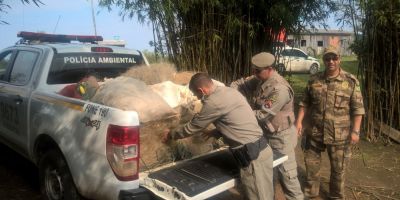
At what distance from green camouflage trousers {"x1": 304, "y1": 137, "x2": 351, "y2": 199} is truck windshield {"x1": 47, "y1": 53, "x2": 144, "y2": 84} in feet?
7.22

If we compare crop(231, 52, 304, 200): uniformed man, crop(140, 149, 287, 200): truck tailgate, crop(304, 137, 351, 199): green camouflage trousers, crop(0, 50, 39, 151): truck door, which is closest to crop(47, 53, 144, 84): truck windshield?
crop(0, 50, 39, 151): truck door

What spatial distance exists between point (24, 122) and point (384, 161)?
4.70m

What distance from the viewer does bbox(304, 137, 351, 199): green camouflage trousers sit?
4.16m

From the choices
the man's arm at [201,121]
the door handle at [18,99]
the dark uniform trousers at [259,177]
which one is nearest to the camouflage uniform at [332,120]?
the dark uniform trousers at [259,177]

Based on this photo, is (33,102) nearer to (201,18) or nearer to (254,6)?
(201,18)

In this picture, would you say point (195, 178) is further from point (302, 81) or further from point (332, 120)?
point (302, 81)

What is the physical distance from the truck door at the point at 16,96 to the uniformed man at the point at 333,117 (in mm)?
2731

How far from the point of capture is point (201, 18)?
19.8 ft

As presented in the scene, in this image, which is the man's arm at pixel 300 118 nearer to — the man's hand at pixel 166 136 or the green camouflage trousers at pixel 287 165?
the green camouflage trousers at pixel 287 165

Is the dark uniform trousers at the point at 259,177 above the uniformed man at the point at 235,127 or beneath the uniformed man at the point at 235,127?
beneath

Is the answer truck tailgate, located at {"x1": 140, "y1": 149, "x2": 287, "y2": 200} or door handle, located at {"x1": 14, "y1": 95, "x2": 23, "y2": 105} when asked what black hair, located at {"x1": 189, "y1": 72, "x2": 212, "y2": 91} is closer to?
truck tailgate, located at {"x1": 140, "y1": 149, "x2": 287, "y2": 200}

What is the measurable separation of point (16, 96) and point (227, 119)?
90.5 inches

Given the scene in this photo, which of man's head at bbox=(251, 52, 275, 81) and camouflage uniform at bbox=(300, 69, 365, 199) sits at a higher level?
man's head at bbox=(251, 52, 275, 81)

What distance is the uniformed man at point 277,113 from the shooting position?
370cm
